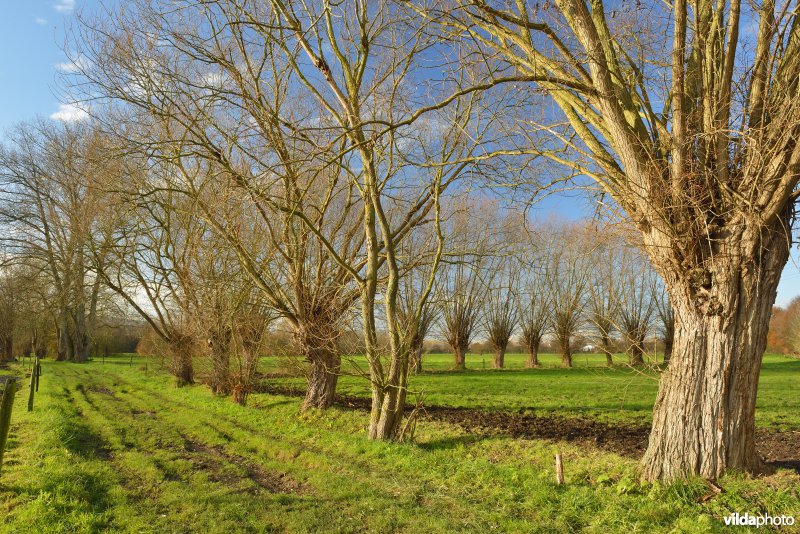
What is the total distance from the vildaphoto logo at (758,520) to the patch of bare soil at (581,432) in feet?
5.07

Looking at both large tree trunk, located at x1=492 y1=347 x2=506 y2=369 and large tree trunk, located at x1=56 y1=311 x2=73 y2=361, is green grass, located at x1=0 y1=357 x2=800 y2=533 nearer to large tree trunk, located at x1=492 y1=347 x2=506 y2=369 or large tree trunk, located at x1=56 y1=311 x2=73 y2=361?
large tree trunk, located at x1=492 y1=347 x2=506 y2=369

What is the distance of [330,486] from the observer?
6.46 m

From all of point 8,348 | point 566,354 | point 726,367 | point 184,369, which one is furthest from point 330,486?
point 8,348

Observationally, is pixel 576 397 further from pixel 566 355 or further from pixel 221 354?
pixel 566 355

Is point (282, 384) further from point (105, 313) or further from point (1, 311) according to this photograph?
point (1, 311)

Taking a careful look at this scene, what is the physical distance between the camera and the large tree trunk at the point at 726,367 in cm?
532

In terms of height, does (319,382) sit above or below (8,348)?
above

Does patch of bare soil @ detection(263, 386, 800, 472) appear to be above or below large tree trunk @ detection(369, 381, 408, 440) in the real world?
below

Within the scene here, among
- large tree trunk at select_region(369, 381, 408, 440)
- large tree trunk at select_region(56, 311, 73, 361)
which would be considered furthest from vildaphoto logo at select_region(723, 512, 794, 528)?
large tree trunk at select_region(56, 311, 73, 361)

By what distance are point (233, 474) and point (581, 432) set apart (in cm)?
594

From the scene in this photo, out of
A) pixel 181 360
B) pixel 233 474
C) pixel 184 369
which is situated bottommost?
pixel 233 474

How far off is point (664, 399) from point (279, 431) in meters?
7.33

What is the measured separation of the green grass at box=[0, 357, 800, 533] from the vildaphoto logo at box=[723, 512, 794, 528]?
0.10m

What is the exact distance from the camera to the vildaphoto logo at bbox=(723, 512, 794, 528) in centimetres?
442
